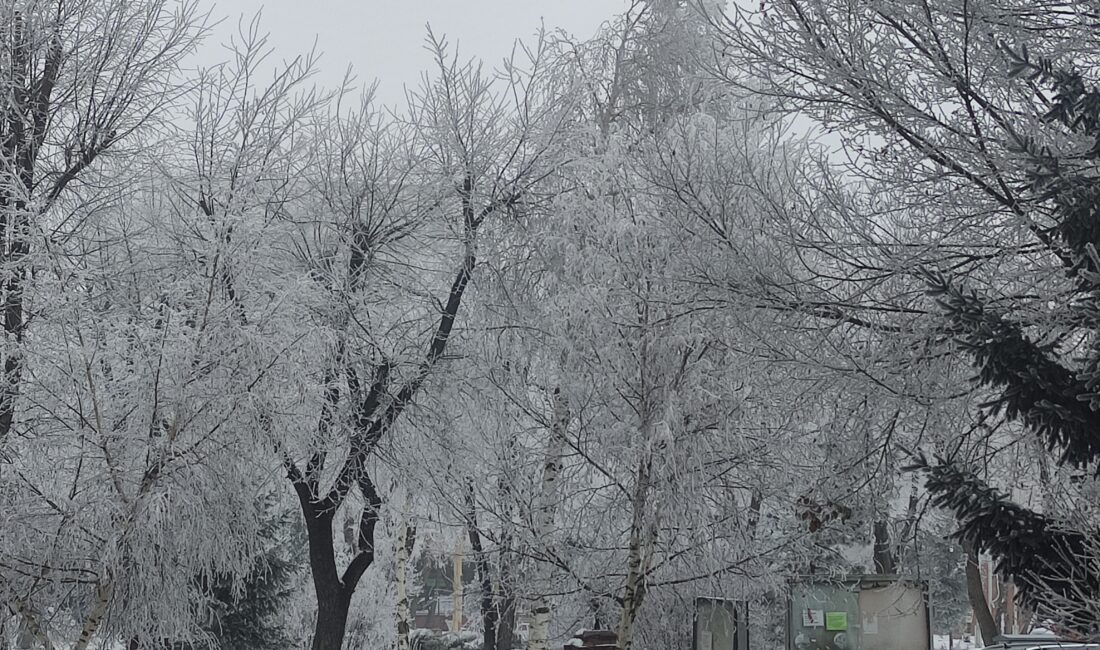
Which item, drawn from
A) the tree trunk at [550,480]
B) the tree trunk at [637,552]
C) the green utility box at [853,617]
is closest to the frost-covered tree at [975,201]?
the tree trunk at [637,552]

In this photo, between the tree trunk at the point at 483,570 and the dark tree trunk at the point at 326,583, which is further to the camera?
the dark tree trunk at the point at 326,583

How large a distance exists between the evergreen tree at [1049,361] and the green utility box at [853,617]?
6254 mm

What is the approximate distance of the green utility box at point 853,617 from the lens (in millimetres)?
13234

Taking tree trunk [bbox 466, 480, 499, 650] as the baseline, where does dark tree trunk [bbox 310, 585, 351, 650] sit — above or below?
below

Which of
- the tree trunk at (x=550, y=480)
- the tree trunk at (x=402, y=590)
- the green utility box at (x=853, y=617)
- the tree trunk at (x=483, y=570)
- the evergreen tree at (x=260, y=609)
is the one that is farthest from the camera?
the evergreen tree at (x=260, y=609)

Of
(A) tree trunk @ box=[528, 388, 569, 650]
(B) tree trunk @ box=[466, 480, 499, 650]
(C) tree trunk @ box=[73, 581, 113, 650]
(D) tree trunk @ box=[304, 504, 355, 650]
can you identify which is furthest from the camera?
(D) tree trunk @ box=[304, 504, 355, 650]

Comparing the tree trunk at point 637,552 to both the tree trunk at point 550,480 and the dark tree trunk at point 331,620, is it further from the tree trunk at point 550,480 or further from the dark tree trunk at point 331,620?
the dark tree trunk at point 331,620

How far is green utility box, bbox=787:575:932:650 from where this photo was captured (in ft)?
43.4

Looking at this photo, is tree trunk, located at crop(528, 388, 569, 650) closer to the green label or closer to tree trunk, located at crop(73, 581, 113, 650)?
the green label

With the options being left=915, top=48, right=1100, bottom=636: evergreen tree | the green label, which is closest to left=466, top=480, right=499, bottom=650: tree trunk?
the green label

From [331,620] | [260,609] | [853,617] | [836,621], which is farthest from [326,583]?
[260,609]

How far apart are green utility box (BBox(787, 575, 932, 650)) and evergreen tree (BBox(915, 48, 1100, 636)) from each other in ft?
20.5

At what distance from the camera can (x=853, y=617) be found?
13.5 meters

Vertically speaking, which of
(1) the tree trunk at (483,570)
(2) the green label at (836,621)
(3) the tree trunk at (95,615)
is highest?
(1) the tree trunk at (483,570)
